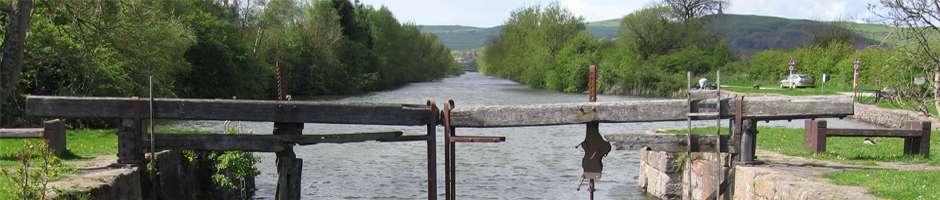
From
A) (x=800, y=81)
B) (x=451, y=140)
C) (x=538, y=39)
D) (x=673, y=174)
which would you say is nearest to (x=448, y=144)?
(x=451, y=140)

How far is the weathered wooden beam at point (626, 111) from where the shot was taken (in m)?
8.17

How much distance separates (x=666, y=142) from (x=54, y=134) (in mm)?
8796

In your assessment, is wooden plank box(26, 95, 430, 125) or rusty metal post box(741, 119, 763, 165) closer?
wooden plank box(26, 95, 430, 125)

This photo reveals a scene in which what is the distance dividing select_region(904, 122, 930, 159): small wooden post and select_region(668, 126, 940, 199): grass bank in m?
0.15

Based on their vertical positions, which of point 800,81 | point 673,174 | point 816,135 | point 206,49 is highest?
point 206,49

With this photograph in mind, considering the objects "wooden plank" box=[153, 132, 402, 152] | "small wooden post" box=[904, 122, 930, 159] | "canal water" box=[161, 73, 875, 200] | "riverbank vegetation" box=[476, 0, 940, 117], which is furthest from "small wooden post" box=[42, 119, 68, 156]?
"riverbank vegetation" box=[476, 0, 940, 117]

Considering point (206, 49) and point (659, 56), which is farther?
point (659, 56)

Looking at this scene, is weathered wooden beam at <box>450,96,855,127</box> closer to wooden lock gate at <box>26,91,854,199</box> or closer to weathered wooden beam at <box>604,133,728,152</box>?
wooden lock gate at <box>26,91,854,199</box>

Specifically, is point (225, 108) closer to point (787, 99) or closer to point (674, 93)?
point (787, 99)

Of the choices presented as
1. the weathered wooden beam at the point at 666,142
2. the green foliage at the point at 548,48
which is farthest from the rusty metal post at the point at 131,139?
the green foliage at the point at 548,48

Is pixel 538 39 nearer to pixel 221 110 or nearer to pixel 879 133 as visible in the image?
pixel 879 133

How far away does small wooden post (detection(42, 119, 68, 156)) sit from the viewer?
34.5 feet

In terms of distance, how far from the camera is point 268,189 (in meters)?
15.0

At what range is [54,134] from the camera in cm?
1058
